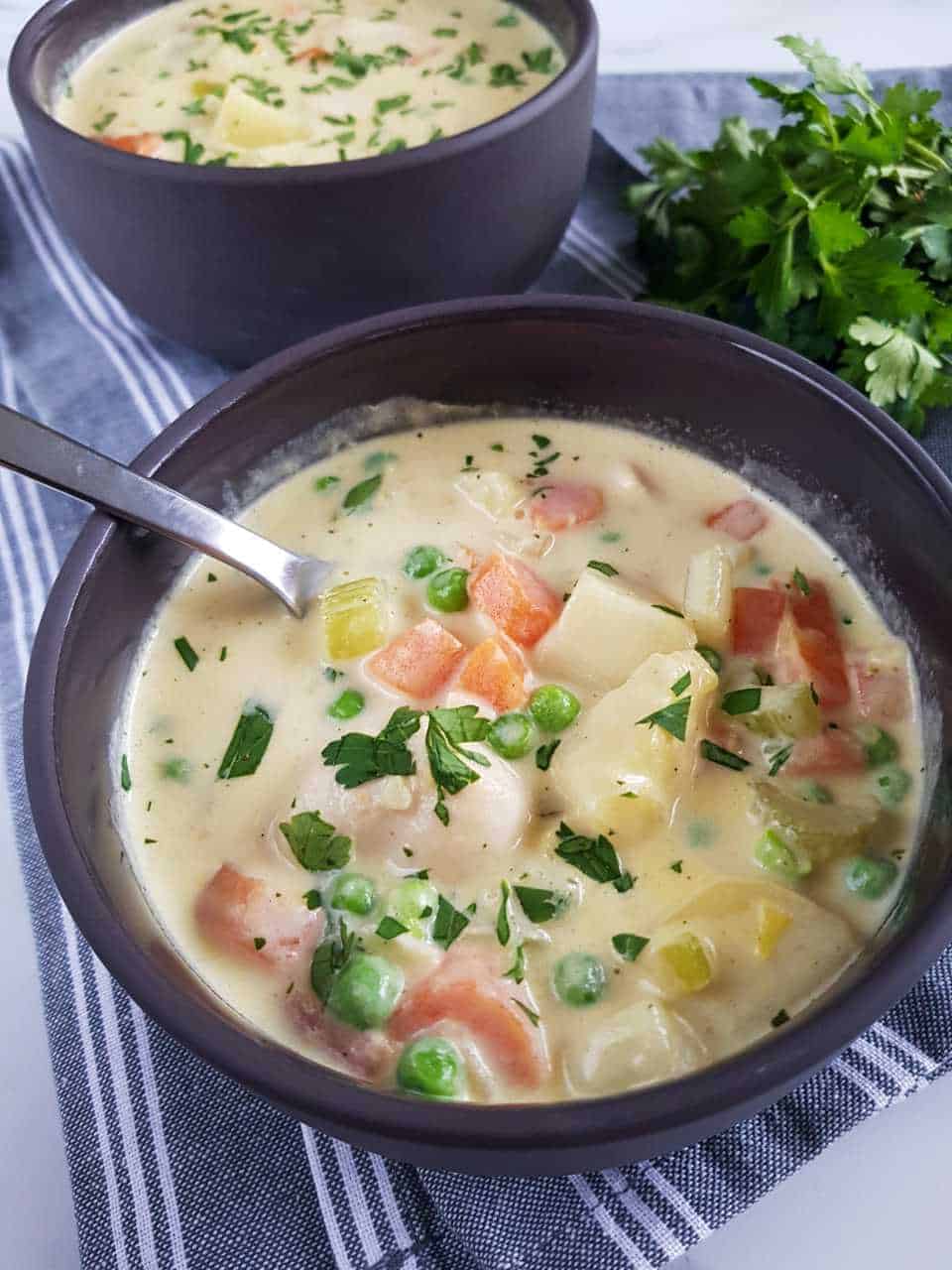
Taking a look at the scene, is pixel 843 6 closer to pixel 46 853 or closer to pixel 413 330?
pixel 413 330

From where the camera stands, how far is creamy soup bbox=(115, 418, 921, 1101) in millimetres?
1806

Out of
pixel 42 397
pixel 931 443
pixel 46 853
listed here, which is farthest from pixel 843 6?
pixel 46 853

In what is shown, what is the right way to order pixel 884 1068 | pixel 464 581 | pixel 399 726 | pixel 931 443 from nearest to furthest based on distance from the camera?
pixel 884 1068 < pixel 399 726 < pixel 464 581 < pixel 931 443

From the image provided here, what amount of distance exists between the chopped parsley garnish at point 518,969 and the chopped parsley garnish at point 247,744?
0.52 metres

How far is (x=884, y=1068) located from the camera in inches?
75.0

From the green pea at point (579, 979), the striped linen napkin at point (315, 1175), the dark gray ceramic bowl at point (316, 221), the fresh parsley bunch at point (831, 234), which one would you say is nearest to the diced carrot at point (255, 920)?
the striped linen napkin at point (315, 1175)

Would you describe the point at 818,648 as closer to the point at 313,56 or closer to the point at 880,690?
the point at 880,690

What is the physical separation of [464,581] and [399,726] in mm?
333

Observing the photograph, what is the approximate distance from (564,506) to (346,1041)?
1025 mm

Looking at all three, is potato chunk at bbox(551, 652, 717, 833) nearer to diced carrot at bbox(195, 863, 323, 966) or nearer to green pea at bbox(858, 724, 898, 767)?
green pea at bbox(858, 724, 898, 767)

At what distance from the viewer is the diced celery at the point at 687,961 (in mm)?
1800

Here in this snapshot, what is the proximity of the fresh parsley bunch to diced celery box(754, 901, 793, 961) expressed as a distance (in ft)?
3.83

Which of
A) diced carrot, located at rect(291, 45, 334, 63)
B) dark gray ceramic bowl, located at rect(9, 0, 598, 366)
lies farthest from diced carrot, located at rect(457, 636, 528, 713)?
diced carrot, located at rect(291, 45, 334, 63)

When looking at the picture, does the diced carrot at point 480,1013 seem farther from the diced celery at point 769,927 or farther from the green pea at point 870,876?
the green pea at point 870,876
